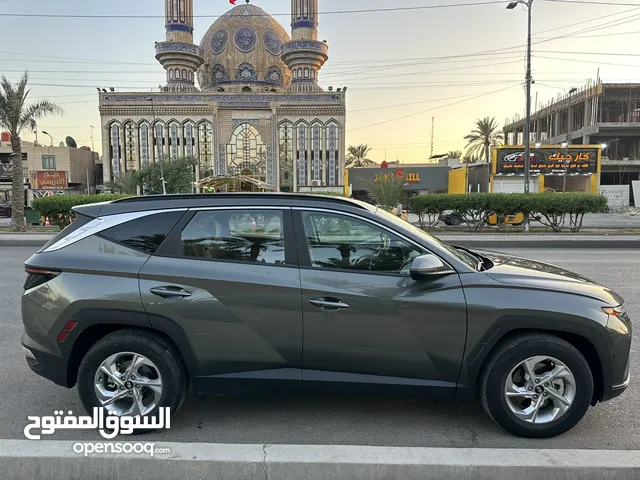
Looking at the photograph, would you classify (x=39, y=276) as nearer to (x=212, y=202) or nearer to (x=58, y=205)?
(x=212, y=202)

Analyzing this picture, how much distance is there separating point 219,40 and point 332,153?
25559mm

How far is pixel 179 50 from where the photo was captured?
5725cm

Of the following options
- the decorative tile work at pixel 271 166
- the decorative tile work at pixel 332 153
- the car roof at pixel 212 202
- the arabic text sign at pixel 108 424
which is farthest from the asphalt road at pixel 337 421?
the decorative tile work at pixel 332 153

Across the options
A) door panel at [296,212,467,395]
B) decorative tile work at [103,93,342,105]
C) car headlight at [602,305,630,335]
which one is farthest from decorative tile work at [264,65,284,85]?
car headlight at [602,305,630,335]

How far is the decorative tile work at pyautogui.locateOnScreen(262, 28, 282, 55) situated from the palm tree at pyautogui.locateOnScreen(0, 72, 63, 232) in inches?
1779

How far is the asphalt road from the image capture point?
2.96 m

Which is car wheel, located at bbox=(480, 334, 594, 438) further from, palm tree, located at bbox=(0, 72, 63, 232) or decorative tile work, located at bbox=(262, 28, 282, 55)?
decorative tile work, located at bbox=(262, 28, 282, 55)

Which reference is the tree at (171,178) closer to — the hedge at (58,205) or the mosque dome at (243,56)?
the hedge at (58,205)

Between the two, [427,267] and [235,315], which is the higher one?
[427,267]

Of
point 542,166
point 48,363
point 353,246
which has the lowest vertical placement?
point 48,363

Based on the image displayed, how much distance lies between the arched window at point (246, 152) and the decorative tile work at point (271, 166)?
1.64ft

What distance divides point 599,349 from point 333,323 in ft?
5.62

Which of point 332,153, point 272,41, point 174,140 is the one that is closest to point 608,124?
point 332,153

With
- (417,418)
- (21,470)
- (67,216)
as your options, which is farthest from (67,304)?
(67,216)
